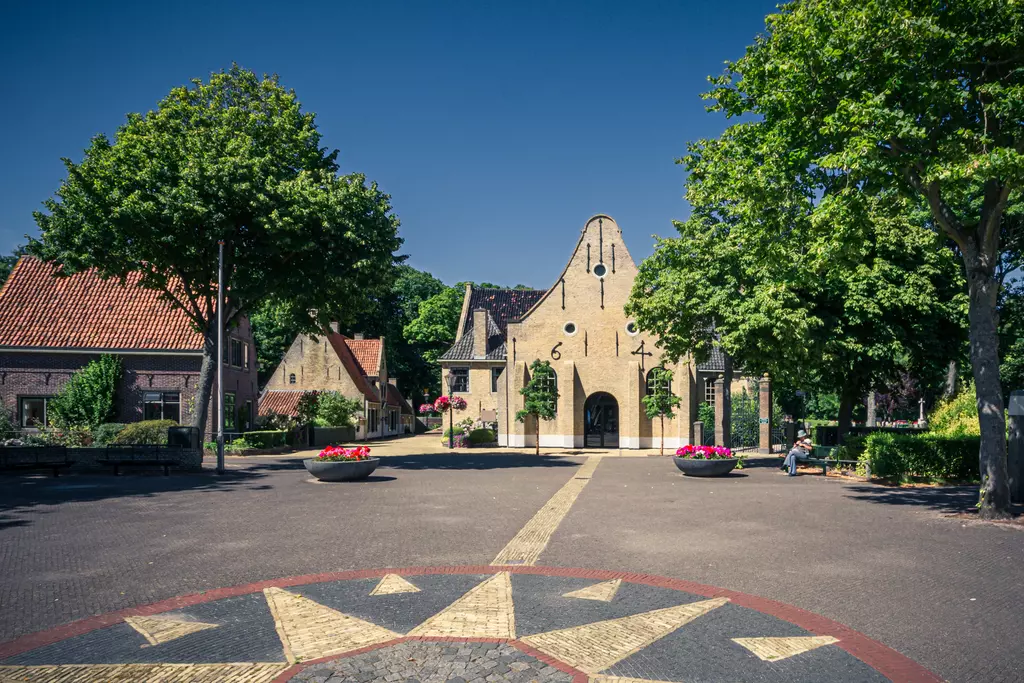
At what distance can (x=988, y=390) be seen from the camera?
1306 centimetres

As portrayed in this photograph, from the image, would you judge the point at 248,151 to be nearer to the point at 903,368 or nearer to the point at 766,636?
the point at 766,636

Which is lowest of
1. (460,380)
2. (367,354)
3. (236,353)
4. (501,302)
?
(460,380)

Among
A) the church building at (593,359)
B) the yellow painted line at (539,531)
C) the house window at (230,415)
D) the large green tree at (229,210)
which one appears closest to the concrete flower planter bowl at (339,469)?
the yellow painted line at (539,531)

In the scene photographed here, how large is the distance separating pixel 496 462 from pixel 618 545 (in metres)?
17.6

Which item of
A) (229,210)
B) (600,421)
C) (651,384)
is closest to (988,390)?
(229,210)

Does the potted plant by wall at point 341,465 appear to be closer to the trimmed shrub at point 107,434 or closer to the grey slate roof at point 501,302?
the trimmed shrub at point 107,434

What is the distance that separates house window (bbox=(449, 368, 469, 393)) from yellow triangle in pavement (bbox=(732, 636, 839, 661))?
42825 mm

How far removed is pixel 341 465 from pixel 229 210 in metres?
9.65

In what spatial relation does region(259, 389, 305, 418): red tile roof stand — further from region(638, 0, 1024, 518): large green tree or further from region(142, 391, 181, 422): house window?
region(638, 0, 1024, 518): large green tree

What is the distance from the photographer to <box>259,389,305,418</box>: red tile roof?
4881cm

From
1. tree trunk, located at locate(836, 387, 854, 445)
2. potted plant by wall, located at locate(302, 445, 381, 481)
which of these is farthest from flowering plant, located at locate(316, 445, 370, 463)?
tree trunk, located at locate(836, 387, 854, 445)

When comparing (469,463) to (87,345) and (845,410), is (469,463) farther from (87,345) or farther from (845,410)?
(87,345)

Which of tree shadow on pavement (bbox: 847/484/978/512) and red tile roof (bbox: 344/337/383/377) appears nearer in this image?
tree shadow on pavement (bbox: 847/484/978/512)

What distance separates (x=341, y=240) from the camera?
23.5 metres
